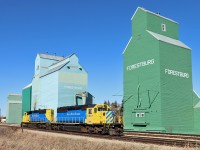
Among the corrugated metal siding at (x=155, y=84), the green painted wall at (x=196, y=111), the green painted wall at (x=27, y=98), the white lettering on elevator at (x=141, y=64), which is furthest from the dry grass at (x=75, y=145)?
the green painted wall at (x=27, y=98)

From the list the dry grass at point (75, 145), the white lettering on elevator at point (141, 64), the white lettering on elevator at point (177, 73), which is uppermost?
the white lettering on elevator at point (141, 64)

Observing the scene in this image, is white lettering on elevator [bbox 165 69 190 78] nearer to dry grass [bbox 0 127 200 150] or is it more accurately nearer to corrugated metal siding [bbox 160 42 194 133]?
corrugated metal siding [bbox 160 42 194 133]

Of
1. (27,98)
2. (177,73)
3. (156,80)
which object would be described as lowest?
(27,98)

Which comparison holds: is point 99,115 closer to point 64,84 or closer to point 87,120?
point 87,120

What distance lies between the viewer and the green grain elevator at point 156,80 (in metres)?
42.0

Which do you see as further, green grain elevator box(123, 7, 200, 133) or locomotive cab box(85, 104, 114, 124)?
green grain elevator box(123, 7, 200, 133)

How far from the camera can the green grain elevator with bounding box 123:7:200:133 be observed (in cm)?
4197

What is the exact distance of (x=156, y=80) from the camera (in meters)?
42.0

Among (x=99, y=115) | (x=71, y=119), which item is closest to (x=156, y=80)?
(x=71, y=119)

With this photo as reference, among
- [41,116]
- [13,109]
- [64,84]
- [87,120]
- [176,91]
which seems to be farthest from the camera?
[13,109]

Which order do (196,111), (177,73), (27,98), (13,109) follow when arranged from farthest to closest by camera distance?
(13,109)
(27,98)
(196,111)
(177,73)

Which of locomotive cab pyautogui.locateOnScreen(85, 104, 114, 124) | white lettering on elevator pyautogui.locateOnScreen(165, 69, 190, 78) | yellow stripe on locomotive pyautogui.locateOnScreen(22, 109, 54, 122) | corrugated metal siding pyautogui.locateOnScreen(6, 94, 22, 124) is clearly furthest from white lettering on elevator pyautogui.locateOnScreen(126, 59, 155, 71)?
corrugated metal siding pyautogui.locateOnScreen(6, 94, 22, 124)

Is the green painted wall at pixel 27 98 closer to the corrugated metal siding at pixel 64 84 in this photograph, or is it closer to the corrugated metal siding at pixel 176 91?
the corrugated metal siding at pixel 64 84

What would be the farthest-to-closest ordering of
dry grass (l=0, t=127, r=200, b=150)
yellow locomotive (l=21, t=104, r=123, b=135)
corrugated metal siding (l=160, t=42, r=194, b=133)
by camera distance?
1. corrugated metal siding (l=160, t=42, r=194, b=133)
2. yellow locomotive (l=21, t=104, r=123, b=135)
3. dry grass (l=0, t=127, r=200, b=150)
